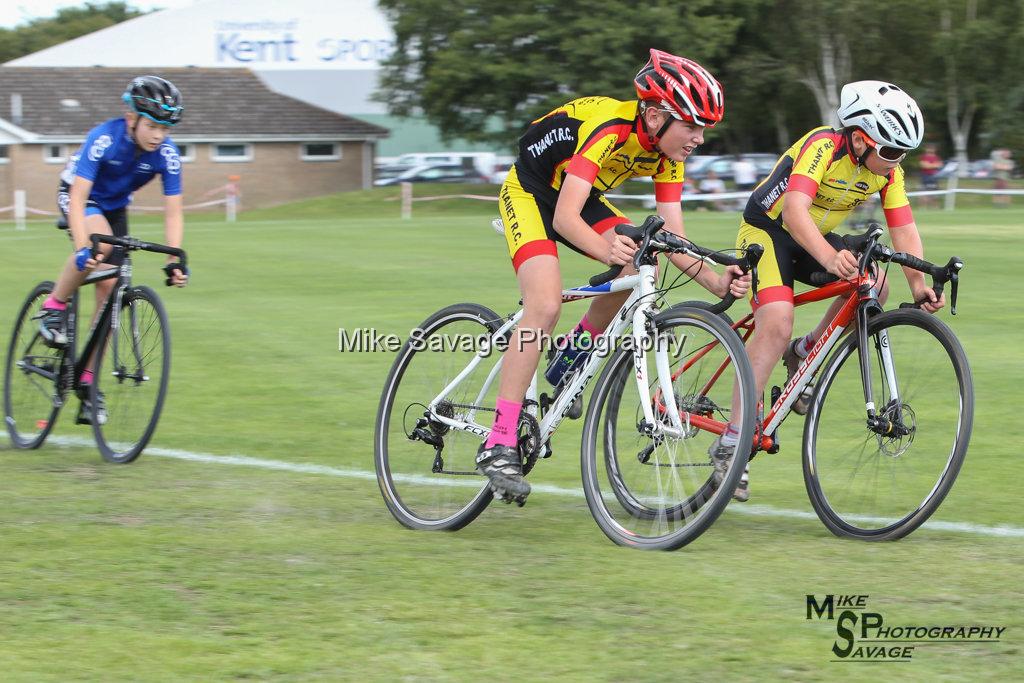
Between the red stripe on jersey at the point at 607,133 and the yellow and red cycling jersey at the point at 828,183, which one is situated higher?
the red stripe on jersey at the point at 607,133

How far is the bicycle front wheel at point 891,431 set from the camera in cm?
564

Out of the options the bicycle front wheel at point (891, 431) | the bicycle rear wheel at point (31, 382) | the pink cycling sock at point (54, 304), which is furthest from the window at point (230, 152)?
the bicycle front wheel at point (891, 431)

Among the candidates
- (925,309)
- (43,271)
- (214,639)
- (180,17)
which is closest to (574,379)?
(925,309)

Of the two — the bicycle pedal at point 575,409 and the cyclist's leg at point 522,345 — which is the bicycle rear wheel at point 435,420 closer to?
the cyclist's leg at point 522,345

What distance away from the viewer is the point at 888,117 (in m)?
6.06

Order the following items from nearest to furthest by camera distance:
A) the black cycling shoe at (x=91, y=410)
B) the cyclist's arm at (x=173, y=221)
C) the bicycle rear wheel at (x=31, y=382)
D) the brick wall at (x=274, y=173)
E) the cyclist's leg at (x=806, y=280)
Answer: the cyclist's leg at (x=806, y=280) → the black cycling shoe at (x=91, y=410) → the cyclist's arm at (x=173, y=221) → the bicycle rear wheel at (x=31, y=382) → the brick wall at (x=274, y=173)

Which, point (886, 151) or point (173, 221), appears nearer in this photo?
→ point (886, 151)

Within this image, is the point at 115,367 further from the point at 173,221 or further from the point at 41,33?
the point at 41,33

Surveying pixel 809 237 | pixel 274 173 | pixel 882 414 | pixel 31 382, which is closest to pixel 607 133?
pixel 809 237

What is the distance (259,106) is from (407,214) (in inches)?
1094

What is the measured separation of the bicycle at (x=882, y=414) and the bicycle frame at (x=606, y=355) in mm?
682

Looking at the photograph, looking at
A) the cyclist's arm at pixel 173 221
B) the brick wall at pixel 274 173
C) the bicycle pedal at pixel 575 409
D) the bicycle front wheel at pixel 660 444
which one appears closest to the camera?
the bicycle front wheel at pixel 660 444

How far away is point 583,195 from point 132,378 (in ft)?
11.2

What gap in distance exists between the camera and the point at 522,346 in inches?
238
